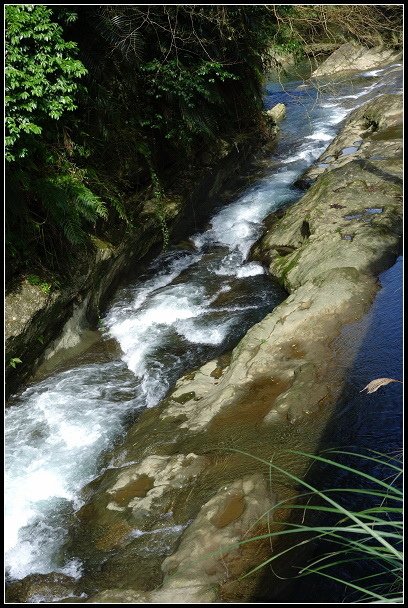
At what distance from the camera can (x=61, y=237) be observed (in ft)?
23.3

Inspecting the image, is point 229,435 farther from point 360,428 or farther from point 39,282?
point 39,282

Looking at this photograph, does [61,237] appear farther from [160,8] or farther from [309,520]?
[309,520]

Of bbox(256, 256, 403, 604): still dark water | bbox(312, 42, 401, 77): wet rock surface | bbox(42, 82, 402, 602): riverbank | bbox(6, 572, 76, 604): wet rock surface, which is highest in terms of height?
bbox(312, 42, 401, 77): wet rock surface

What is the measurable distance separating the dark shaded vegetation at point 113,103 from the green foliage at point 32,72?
1 cm

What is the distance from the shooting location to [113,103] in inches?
314

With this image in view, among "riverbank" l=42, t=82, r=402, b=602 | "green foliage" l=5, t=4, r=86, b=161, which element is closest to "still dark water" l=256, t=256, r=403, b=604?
"riverbank" l=42, t=82, r=402, b=602

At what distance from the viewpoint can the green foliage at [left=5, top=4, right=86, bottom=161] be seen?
→ 562 centimetres

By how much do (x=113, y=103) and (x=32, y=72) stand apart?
7.24 feet

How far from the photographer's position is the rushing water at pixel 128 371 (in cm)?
494

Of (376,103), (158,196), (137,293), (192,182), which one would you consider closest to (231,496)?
(137,293)

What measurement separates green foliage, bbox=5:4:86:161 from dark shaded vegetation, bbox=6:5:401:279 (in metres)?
0.01

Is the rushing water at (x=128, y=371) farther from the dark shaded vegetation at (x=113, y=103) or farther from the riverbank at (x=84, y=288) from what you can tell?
the dark shaded vegetation at (x=113, y=103)

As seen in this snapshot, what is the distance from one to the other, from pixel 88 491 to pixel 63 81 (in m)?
4.60

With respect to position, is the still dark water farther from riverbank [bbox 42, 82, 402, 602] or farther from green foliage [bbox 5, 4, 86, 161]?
green foliage [bbox 5, 4, 86, 161]
